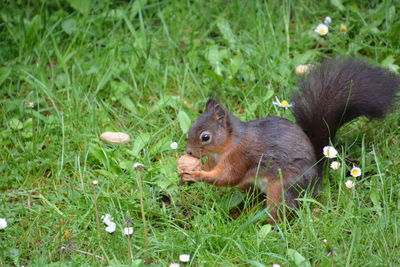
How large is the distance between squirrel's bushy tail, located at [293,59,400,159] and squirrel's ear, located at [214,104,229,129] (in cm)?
32

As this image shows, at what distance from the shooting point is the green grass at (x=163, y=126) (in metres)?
2.31

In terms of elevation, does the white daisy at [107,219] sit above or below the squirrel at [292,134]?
below

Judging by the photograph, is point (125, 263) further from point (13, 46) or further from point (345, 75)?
point (13, 46)

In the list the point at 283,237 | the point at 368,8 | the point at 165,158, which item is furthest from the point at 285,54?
the point at 283,237

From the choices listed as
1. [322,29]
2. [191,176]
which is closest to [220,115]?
[191,176]

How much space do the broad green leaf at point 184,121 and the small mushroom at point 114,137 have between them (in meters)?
0.26

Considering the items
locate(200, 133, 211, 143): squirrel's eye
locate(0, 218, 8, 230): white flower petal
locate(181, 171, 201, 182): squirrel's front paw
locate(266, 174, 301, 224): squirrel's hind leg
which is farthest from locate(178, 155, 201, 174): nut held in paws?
locate(0, 218, 8, 230): white flower petal

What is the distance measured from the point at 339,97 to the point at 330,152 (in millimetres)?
232

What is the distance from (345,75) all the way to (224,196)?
2.34 feet

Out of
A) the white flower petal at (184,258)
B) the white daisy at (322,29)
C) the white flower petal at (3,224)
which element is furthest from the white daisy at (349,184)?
the white flower petal at (3,224)

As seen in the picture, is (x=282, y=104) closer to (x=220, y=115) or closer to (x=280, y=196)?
(x=220, y=115)

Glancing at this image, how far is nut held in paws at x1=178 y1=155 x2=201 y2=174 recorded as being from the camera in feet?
8.87

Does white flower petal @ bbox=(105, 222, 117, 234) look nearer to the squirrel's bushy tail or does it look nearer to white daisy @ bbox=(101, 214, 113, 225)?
white daisy @ bbox=(101, 214, 113, 225)

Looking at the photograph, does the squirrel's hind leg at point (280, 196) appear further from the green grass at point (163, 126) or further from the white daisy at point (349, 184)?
the white daisy at point (349, 184)
